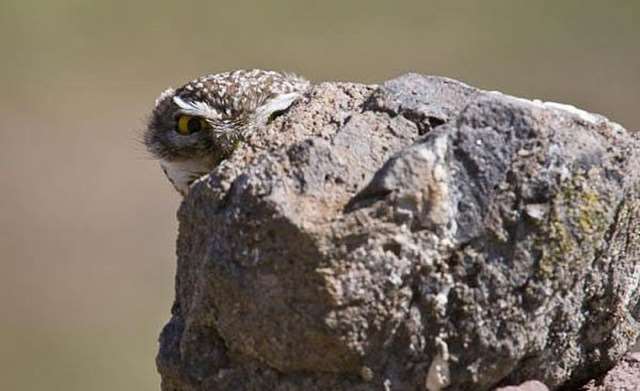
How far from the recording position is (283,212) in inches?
114

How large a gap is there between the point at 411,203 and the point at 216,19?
1466 centimetres

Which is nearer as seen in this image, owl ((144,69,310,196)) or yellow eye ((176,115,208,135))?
owl ((144,69,310,196))

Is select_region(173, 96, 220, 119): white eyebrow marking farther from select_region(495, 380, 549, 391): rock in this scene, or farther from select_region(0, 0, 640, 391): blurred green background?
select_region(0, 0, 640, 391): blurred green background

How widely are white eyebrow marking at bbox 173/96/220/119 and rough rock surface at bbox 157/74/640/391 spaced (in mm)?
1674

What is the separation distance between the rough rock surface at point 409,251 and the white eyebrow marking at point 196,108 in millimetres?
1674

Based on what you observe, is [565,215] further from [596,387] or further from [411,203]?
[596,387]

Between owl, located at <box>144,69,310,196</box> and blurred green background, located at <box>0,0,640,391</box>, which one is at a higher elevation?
blurred green background, located at <box>0,0,640,391</box>

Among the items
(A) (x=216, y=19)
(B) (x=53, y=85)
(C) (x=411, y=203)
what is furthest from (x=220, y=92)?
(A) (x=216, y=19)

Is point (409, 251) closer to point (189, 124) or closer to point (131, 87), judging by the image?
point (189, 124)

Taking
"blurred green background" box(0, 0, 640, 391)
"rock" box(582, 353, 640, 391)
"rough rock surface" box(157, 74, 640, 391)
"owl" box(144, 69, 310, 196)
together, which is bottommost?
"rock" box(582, 353, 640, 391)

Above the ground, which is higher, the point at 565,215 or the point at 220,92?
the point at 220,92

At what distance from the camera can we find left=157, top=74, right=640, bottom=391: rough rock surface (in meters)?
2.93

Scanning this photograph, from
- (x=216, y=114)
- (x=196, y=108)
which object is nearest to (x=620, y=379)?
(x=216, y=114)

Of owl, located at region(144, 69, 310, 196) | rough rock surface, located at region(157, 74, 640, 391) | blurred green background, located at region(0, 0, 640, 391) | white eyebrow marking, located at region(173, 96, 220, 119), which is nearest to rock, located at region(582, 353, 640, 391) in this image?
rough rock surface, located at region(157, 74, 640, 391)
